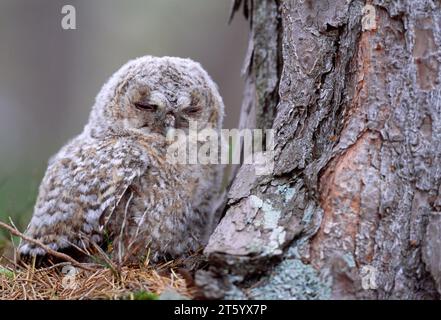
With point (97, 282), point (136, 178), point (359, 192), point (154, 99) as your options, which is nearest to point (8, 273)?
point (97, 282)

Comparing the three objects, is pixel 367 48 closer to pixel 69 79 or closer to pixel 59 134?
pixel 59 134

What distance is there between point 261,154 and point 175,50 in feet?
18.6

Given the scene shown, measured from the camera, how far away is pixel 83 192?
10.0 ft

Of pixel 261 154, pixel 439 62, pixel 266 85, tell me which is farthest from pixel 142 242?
pixel 439 62

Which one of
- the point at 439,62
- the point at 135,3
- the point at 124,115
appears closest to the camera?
the point at 439,62

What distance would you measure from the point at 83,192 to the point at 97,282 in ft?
2.03

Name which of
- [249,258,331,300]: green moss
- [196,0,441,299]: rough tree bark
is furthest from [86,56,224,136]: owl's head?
[249,258,331,300]: green moss

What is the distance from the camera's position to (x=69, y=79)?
912 cm

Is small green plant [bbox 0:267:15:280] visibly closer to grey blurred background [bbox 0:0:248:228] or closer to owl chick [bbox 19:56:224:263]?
owl chick [bbox 19:56:224:263]

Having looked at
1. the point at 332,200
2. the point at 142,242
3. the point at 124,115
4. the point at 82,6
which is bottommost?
the point at 142,242

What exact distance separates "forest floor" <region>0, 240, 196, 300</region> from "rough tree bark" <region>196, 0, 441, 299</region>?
10.5 inches

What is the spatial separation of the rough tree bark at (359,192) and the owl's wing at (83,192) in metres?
0.67

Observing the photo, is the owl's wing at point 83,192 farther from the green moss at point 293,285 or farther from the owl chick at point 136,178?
the green moss at point 293,285

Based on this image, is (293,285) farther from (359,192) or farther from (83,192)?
(83,192)
